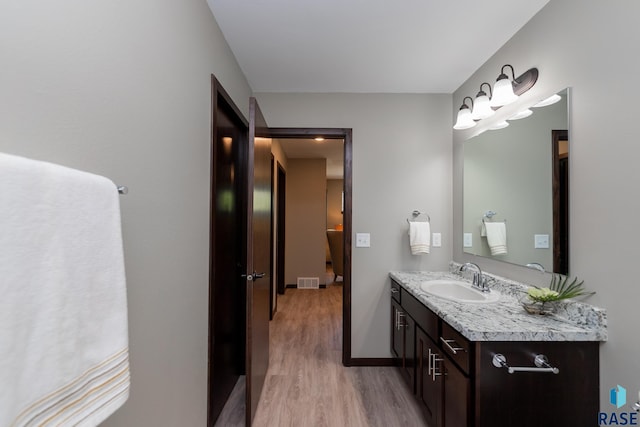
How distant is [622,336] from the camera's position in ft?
3.76

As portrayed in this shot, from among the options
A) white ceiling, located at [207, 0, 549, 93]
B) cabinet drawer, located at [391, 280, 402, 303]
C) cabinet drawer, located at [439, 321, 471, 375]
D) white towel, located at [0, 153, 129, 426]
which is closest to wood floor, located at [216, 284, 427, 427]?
cabinet drawer, located at [391, 280, 402, 303]

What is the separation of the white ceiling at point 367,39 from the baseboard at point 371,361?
2421mm

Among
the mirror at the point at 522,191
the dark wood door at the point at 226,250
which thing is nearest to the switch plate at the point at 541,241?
the mirror at the point at 522,191

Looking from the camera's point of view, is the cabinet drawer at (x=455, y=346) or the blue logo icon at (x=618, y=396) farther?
the cabinet drawer at (x=455, y=346)

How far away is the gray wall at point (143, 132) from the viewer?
619mm

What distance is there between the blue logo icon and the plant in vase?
0.34 metres

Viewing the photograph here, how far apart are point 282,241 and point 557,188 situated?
406 centimetres

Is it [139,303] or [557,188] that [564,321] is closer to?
[557,188]

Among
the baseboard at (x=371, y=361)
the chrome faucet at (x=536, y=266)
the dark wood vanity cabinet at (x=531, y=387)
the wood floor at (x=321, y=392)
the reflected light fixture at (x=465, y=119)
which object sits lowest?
the wood floor at (x=321, y=392)

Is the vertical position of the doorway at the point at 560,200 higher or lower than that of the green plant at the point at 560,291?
higher

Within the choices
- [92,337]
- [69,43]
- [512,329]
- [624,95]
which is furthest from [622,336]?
[69,43]

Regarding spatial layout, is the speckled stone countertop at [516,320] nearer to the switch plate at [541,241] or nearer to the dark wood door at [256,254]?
the switch plate at [541,241]

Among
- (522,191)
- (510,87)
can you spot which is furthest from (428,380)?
(510,87)

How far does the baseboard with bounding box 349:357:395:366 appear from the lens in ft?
8.39
